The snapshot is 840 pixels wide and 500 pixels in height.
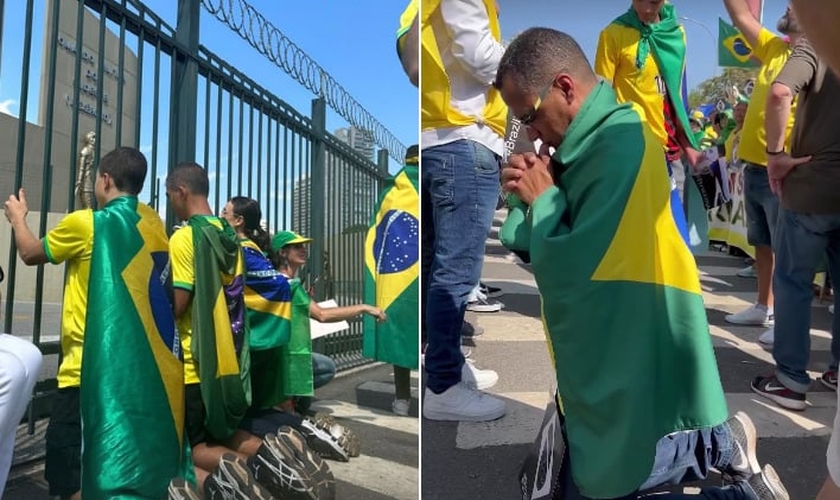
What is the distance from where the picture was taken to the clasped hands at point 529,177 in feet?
5.16

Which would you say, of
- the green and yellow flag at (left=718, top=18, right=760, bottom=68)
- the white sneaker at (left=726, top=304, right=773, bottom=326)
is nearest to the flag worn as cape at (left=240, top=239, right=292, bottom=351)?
the white sneaker at (left=726, top=304, right=773, bottom=326)

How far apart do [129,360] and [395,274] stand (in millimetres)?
533

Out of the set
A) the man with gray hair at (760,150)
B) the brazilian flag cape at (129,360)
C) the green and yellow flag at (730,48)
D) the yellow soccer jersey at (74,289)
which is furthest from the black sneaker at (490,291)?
the yellow soccer jersey at (74,289)

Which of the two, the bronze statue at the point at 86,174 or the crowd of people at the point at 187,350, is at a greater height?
the bronze statue at the point at 86,174

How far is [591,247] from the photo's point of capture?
146 centimetres

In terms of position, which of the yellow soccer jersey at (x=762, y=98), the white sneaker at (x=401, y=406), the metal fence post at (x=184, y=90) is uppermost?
the yellow soccer jersey at (x=762, y=98)

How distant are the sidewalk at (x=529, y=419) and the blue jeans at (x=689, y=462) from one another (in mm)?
343

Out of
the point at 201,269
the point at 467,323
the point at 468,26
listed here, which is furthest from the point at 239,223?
the point at 467,323

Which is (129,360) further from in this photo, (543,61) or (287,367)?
(543,61)

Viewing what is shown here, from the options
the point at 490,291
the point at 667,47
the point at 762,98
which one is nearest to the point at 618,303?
the point at 667,47

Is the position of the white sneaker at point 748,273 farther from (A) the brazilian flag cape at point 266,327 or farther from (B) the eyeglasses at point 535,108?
(A) the brazilian flag cape at point 266,327

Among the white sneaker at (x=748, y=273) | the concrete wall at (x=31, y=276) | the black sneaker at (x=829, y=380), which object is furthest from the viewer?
the white sneaker at (x=748, y=273)

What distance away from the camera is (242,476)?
142 centimetres

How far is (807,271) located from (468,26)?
5.00 feet
